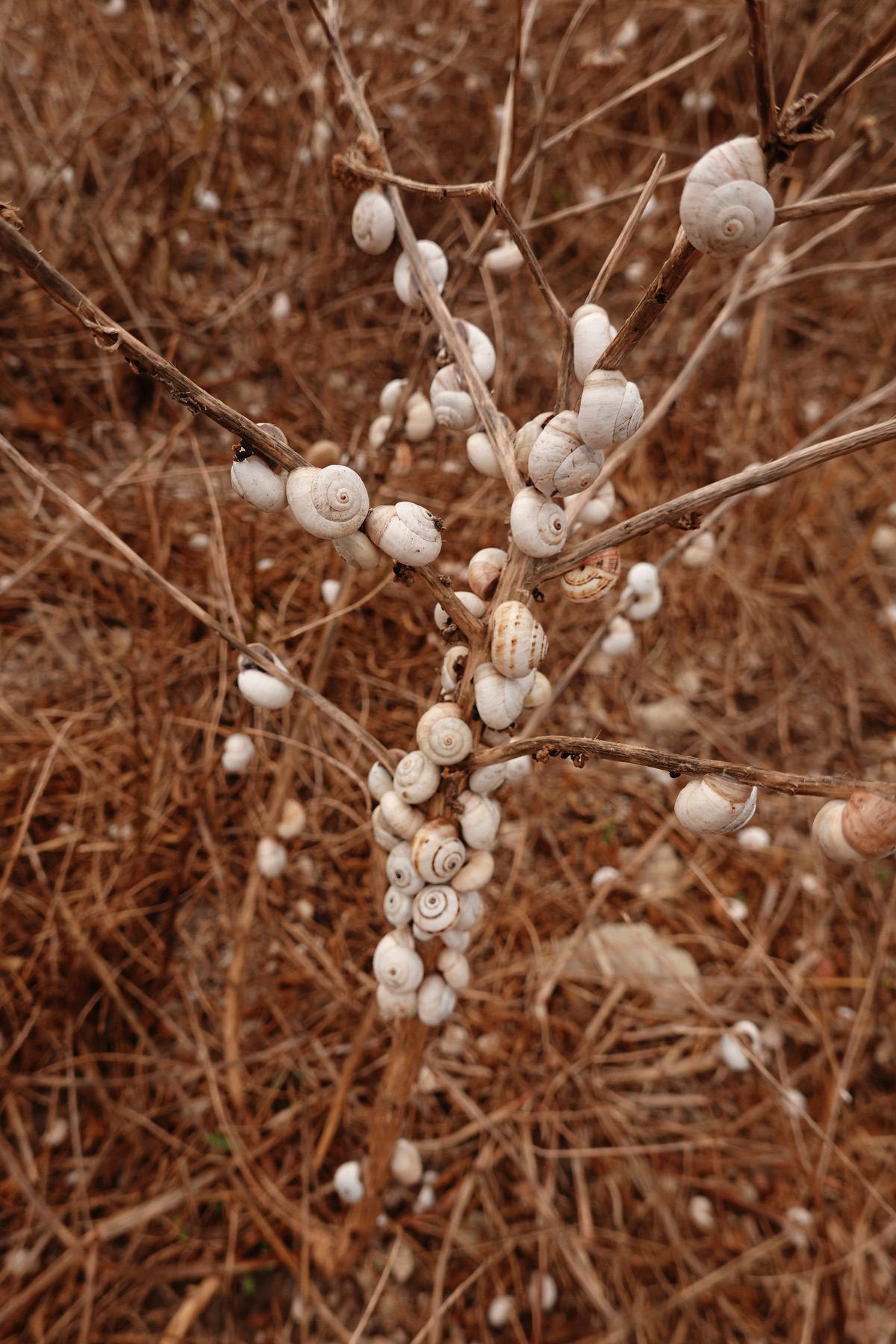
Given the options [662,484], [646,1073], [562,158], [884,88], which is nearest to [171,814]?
[646,1073]

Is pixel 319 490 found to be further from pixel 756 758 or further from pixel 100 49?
pixel 100 49

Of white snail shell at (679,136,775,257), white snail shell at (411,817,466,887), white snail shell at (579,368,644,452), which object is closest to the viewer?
white snail shell at (679,136,775,257)

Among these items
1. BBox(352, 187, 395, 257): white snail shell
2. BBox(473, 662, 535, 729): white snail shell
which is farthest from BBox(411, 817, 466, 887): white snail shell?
BBox(352, 187, 395, 257): white snail shell

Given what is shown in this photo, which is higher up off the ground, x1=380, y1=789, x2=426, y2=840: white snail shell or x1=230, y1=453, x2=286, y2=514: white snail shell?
x1=230, y1=453, x2=286, y2=514: white snail shell

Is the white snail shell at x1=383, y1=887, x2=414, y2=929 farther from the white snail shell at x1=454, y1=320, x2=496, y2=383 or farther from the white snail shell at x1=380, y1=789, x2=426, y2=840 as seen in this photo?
the white snail shell at x1=454, y1=320, x2=496, y2=383

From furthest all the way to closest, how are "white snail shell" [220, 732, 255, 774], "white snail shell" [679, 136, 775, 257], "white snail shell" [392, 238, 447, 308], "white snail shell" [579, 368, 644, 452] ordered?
"white snail shell" [220, 732, 255, 774] → "white snail shell" [392, 238, 447, 308] → "white snail shell" [579, 368, 644, 452] → "white snail shell" [679, 136, 775, 257]

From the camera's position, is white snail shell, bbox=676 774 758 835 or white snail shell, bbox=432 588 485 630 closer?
white snail shell, bbox=676 774 758 835

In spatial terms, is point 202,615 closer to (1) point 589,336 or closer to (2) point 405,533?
(2) point 405,533
